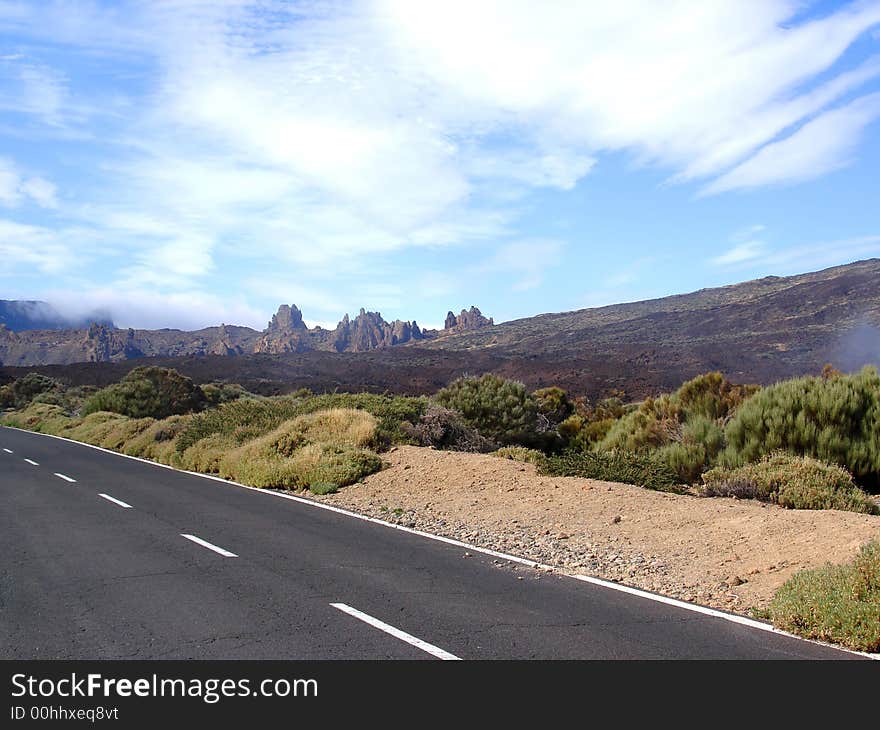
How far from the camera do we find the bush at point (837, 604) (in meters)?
6.15

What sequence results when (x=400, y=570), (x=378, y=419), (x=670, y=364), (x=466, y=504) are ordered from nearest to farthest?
1. (x=400, y=570)
2. (x=466, y=504)
3. (x=378, y=419)
4. (x=670, y=364)

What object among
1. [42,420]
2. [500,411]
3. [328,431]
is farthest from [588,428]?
[42,420]

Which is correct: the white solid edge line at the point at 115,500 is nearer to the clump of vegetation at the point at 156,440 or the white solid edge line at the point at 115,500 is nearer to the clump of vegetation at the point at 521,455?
the clump of vegetation at the point at 521,455

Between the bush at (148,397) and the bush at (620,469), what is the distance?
30519 mm

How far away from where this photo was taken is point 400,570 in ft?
28.3

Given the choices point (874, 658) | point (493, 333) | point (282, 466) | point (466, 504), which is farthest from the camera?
point (493, 333)

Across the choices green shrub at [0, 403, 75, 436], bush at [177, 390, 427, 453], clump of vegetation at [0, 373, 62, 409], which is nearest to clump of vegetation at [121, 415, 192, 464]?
bush at [177, 390, 427, 453]

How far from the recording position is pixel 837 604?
6520 millimetres

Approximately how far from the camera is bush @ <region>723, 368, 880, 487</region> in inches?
580

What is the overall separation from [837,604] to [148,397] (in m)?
41.3
